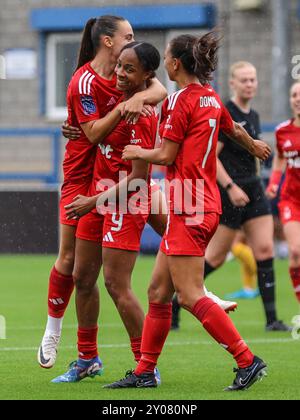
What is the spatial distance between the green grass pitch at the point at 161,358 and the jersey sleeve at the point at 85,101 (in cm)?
157

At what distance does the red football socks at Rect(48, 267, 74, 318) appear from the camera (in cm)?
766

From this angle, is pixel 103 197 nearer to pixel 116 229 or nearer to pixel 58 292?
pixel 116 229

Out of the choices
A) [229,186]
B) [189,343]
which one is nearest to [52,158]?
[229,186]

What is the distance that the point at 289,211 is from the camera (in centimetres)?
1059

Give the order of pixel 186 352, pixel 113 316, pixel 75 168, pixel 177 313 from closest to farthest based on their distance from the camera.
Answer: pixel 75 168
pixel 186 352
pixel 177 313
pixel 113 316

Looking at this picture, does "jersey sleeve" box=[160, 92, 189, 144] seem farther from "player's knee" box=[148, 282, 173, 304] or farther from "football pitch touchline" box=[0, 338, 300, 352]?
"football pitch touchline" box=[0, 338, 300, 352]

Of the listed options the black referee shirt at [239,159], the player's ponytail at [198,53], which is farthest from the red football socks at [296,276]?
the player's ponytail at [198,53]

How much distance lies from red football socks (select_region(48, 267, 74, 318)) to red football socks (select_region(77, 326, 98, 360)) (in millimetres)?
203

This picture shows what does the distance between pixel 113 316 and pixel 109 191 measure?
184 inches

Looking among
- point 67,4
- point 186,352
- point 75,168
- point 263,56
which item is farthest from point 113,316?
point 67,4

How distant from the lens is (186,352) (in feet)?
29.4
